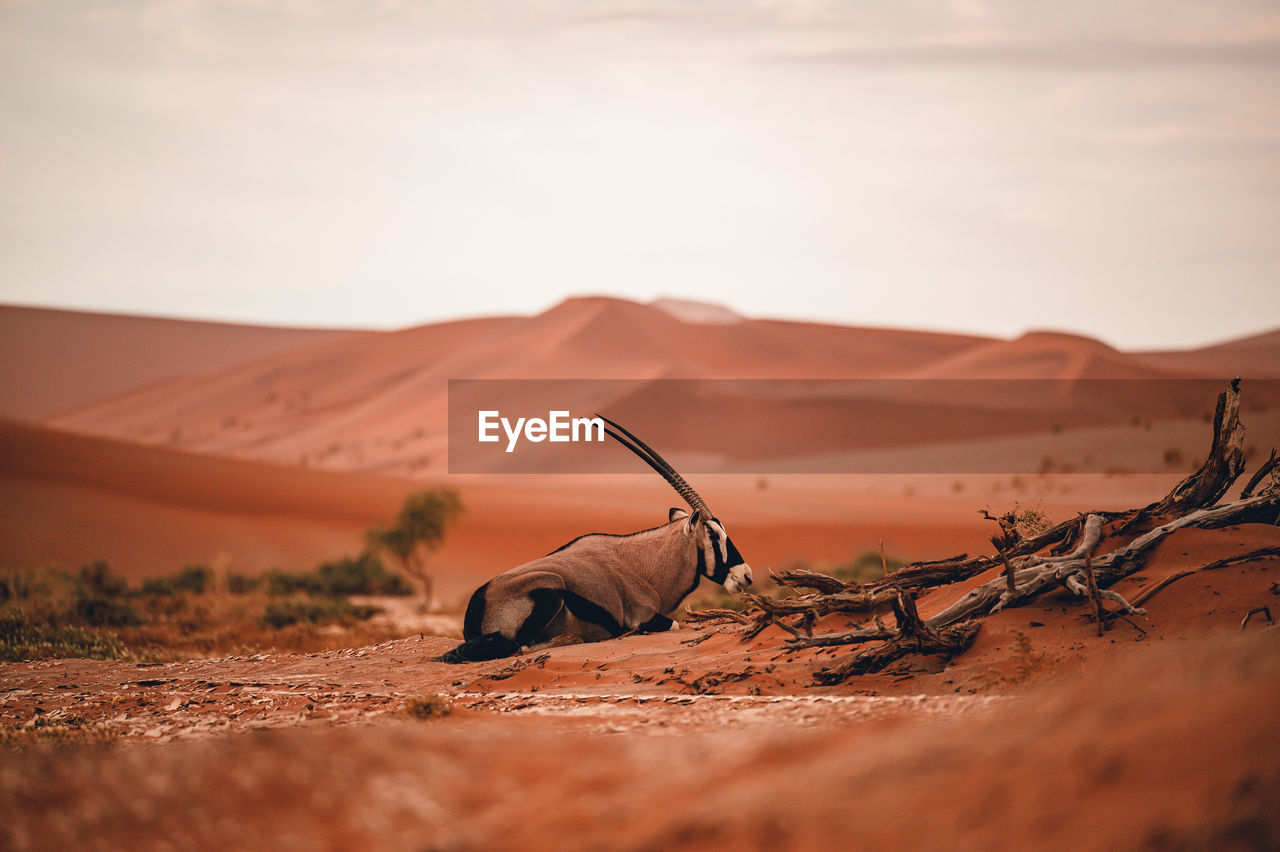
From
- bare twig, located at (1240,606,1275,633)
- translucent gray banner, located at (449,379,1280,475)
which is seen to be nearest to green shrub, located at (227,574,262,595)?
bare twig, located at (1240,606,1275,633)

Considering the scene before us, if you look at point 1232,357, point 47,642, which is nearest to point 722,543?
point 47,642

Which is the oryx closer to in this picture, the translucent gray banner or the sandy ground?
the sandy ground

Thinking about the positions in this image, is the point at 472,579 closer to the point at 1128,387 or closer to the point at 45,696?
the point at 45,696

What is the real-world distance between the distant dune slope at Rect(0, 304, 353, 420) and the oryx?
303 feet

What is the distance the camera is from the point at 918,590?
7262mm

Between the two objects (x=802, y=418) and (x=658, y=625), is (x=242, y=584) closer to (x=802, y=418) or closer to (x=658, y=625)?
Result: (x=658, y=625)

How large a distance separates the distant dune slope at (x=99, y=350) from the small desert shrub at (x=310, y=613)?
85.3 metres

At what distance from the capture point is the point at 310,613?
49.4 feet

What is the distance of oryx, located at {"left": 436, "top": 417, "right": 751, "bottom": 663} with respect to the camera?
819 centimetres

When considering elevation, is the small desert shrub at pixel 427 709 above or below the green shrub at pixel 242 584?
above

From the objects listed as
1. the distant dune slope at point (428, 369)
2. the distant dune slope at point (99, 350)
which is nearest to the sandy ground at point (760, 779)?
the distant dune slope at point (428, 369)

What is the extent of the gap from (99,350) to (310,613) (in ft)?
367

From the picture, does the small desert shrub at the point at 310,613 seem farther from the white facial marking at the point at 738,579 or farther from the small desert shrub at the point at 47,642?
the white facial marking at the point at 738,579

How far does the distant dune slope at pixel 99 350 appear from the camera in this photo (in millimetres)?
98875
